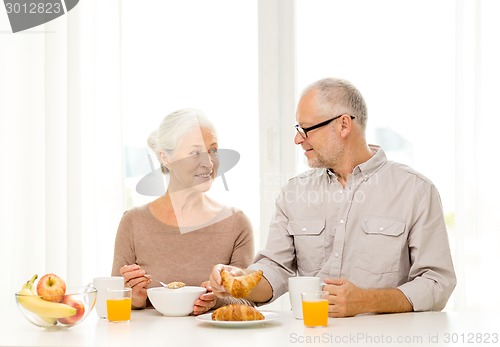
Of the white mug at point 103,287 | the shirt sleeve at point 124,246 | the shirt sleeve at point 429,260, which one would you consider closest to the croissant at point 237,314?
the white mug at point 103,287

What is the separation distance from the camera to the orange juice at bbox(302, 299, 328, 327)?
6.18 ft

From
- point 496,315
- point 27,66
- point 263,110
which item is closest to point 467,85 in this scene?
point 263,110

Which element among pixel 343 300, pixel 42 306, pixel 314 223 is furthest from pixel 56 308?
pixel 314 223

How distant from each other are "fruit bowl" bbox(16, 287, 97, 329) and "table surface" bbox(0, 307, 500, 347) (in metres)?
0.03

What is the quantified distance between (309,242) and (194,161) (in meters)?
0.53

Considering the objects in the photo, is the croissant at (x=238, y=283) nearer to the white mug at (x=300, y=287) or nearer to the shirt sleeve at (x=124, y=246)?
the white mug at (x=300, y=287)

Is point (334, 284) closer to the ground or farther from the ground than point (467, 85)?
closer to the ground

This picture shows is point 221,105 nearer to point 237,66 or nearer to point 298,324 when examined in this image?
point 237,66

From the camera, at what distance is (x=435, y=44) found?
126 inches

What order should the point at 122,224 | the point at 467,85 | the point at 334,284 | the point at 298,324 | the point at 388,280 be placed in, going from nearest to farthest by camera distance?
the point at 298,324 → the point at 334,284 → the point at 388,280 → the point at 122,224 → the point at 467,85

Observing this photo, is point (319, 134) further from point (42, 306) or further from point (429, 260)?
point (42, 306)

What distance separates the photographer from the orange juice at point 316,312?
74.2 inches

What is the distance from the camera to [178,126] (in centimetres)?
278

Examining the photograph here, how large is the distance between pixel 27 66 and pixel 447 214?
191cm
